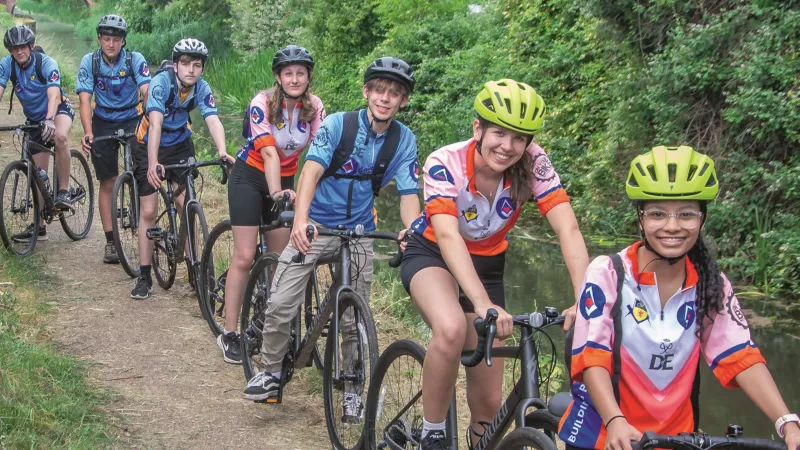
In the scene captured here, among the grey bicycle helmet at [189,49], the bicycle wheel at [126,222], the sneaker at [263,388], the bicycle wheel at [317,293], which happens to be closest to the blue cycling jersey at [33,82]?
the bicycle wheel at [126,222]

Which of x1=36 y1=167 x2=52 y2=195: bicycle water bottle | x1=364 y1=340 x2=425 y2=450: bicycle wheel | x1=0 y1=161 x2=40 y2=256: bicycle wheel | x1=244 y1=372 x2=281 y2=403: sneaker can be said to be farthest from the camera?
x1=36 y1=167 x2=52 y2=195: bicycle water bottle

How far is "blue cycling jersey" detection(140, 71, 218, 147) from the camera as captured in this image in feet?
→ 24.2

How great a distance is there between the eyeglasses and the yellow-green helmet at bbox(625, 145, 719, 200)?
6 cm

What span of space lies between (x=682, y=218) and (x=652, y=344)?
402mm

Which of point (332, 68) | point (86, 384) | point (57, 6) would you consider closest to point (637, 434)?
point (86, 384)

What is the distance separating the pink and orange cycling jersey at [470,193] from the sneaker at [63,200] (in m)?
6.06

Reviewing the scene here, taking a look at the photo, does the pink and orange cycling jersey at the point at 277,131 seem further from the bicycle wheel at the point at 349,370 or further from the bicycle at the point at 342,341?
the bicycle wheel at the point at 349,370

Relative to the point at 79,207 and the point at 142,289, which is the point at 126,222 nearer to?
the point at 142,289

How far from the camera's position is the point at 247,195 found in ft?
20.5

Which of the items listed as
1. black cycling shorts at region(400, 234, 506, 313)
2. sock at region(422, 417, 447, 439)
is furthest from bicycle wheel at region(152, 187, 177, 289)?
sock at region(422, 417, 447, 439)

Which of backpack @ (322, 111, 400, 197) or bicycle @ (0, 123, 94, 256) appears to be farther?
bicycle @ (0, 123, 94, 256)

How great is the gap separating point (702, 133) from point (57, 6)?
5161cm

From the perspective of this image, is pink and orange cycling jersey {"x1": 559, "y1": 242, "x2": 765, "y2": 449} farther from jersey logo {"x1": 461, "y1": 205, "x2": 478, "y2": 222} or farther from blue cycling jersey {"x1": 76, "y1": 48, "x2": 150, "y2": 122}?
blue cycling jersey {"x1": 76, "y1": 48, "x2": 150, "y2": 122}

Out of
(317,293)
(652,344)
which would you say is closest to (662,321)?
(652,344)
